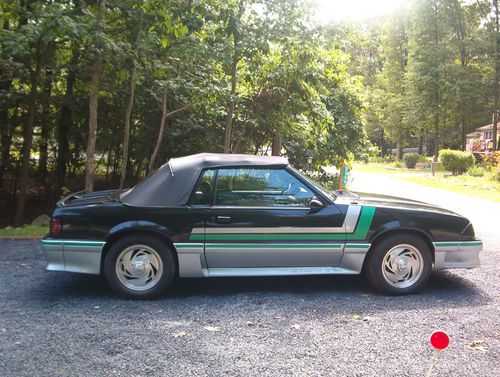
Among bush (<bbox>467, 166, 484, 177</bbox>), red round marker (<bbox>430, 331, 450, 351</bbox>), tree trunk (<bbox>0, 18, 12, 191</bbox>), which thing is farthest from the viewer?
bush (<bbox>467, 166, 484, 177</bbox>)

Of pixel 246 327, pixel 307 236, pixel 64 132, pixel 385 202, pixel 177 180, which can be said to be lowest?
pixel 246 327

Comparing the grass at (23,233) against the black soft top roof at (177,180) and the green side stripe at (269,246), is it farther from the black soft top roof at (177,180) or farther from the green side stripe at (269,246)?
the green side stripe at (269,246)

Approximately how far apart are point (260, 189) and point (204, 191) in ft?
1.99

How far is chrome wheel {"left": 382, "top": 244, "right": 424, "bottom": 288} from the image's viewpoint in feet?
16.4

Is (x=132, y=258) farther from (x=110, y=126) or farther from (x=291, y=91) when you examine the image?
(x=110, y=126)

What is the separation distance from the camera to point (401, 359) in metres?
3.52

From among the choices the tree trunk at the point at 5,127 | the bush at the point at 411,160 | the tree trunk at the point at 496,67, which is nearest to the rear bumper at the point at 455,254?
the tree trunk at the point at 5,127

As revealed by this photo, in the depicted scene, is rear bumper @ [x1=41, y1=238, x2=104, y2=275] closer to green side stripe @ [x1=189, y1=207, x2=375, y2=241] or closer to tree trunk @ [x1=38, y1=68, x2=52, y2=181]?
green side stripe @ [x1=189, y1=207, x2=375, y2=241]

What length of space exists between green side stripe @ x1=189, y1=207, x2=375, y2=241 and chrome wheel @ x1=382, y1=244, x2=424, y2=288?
0.40 meters

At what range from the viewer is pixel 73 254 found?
4770 millimetres

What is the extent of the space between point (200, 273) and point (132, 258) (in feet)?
2.31

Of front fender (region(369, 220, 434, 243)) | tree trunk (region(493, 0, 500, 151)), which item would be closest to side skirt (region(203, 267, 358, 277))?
front fender (region(369, 220, 434, 243))

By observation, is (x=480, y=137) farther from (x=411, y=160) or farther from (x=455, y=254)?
(x=455, y=254)

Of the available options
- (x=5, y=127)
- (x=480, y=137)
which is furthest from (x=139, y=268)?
(x=480, y=137)
